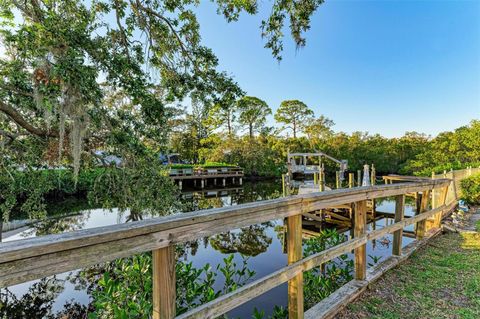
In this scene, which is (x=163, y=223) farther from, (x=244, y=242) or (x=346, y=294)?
(x=244, y=242)

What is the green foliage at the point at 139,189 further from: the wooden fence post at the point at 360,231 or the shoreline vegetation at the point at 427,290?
the shoreline vegetation at the point at 427,290

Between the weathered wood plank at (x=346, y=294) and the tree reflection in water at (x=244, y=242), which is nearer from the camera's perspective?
the weathered wood plank at (x=346, y=294)

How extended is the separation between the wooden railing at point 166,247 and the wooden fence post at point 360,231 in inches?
13.0

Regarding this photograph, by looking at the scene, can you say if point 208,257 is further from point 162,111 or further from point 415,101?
point 415,101

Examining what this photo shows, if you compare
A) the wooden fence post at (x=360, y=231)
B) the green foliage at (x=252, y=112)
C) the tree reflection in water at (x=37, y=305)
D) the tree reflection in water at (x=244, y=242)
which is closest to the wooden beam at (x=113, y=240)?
the wooden fence post at (x=360, y=231)

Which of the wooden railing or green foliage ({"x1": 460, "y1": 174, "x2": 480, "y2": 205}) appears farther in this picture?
green foliage ({"x1": 460, "y1": 174, "x2": 480, "y2": 205})

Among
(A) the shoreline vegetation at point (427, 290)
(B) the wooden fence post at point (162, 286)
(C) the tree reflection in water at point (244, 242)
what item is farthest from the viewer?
(C) the tree reflection in water at point (244, 242)

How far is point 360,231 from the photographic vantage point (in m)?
2.92

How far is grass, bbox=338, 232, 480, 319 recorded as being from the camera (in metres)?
2.52

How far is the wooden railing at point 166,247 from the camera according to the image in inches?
37.3

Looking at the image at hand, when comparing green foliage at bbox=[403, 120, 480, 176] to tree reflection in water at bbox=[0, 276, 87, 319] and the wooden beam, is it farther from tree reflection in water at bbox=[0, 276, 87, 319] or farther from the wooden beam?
the wooden beam

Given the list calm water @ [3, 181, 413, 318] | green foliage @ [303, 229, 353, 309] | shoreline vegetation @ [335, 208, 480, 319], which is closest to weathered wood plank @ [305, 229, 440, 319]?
shoreline vegetation @ [335, 208, 480, 319]

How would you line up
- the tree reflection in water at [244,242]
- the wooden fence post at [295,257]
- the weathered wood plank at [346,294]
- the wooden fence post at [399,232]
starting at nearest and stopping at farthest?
the wooden fence post at [295,257] → the weathered wood plank at [346,294] → the wooden fence post at [399,232] → the tree reflection in water at [244,242]

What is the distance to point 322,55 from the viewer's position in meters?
17.7
